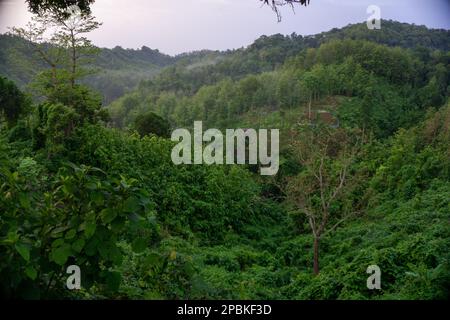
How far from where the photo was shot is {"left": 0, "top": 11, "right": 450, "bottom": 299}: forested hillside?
6.99ft

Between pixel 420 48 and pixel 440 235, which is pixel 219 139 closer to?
pixel 440 235

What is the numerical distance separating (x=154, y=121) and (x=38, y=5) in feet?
47.1

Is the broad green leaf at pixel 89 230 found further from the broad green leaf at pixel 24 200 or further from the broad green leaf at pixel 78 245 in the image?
the broad green leaf at pixel 24 200

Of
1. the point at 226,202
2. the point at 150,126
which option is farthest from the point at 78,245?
the point at 150,126

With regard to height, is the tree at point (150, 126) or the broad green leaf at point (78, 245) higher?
the tree at point (150, 126)

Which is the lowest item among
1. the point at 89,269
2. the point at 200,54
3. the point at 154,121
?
the point at 89,269

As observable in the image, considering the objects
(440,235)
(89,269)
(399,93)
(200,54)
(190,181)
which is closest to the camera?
(89,269)

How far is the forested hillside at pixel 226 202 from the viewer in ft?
6.99

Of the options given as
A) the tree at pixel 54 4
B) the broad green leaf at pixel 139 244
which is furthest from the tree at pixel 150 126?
the broad green leaf at pixel 139 244

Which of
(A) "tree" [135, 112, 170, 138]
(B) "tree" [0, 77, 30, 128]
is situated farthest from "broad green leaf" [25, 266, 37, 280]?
(A) "tree" [135, 112, 170, 138]

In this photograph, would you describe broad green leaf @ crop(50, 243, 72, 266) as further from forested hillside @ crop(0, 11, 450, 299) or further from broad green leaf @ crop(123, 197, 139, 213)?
broad green leaf @ crop(123, 197, 139, 213)

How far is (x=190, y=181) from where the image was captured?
13188 mm

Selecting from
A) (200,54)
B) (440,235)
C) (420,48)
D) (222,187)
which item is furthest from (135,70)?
(440,235)

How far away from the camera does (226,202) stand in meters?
13.9
